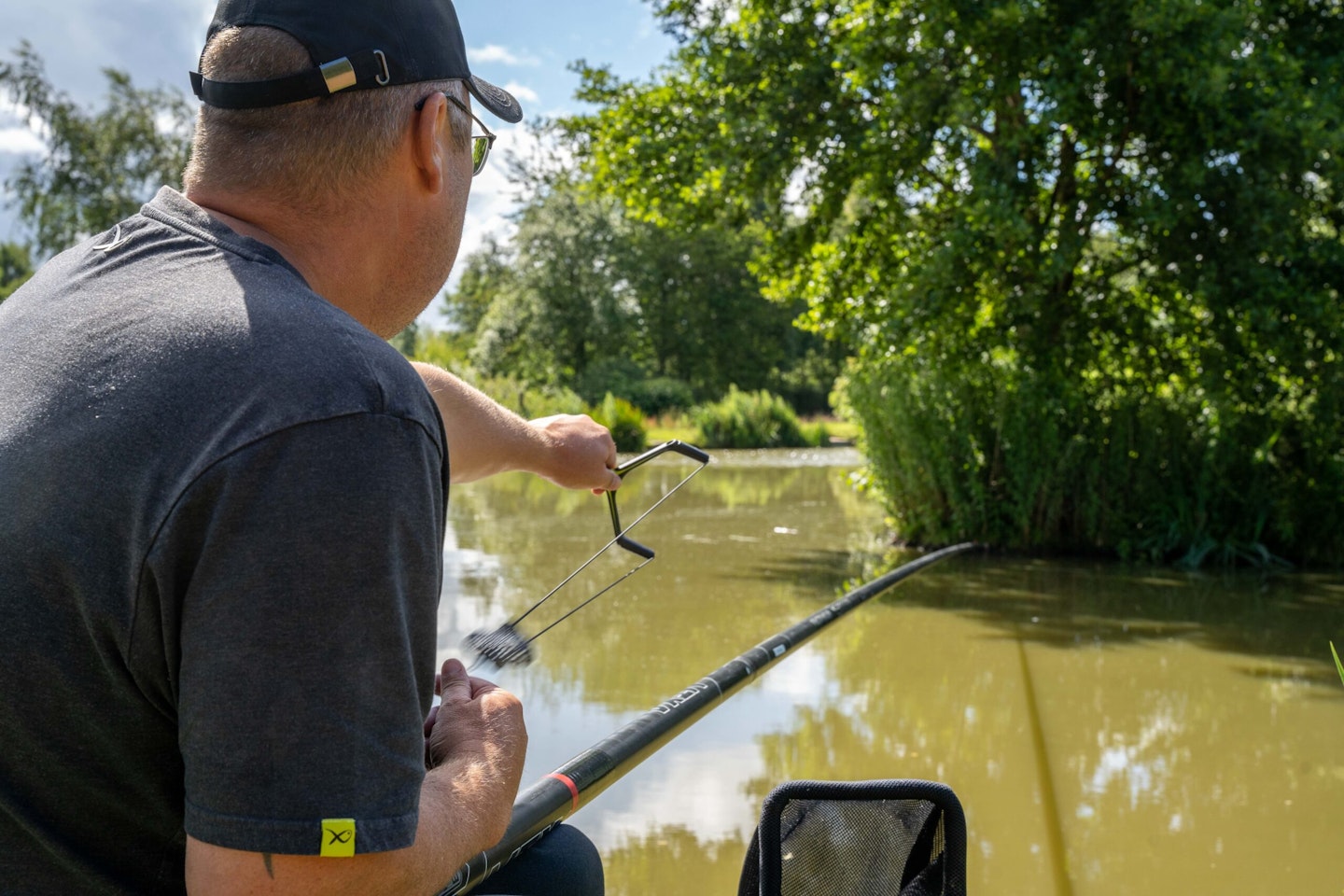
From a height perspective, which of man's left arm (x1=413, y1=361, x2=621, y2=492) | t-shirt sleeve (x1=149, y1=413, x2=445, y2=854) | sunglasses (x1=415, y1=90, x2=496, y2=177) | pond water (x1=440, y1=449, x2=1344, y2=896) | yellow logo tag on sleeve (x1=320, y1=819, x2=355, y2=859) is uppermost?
sunglasses (x1=415, y1=90, x2=496, y2=177)

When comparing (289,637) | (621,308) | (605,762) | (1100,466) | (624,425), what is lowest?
(605,762)

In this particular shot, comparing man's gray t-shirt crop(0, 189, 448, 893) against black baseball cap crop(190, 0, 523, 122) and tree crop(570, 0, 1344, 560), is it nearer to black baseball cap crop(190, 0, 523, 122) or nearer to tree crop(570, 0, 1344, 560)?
black baseball cap crop(190, 0, 523, 122)

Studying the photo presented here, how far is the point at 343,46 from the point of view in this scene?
1119 mm

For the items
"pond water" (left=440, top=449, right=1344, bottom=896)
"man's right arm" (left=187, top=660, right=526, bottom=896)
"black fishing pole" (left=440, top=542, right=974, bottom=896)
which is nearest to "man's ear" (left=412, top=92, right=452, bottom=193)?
"man's right arm" (left=187, top=660, right=526, bottom=896)

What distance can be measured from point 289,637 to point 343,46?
59cm

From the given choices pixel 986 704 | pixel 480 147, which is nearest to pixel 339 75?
pixel 480 147

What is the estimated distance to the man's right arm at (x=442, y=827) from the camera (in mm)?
887

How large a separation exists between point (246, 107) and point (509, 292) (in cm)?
3754

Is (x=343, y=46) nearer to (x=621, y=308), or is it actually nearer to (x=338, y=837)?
(x=338, y=837)

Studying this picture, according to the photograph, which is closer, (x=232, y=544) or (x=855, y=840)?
(x=232, y=544)

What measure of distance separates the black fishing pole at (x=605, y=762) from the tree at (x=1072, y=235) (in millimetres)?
5876

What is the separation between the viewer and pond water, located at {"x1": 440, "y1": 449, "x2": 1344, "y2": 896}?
3328 millimetres

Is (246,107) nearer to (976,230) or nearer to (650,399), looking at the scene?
(976,230)

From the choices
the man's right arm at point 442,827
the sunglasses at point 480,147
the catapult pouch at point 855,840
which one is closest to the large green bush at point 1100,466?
the catapult pouch at point 855,840
